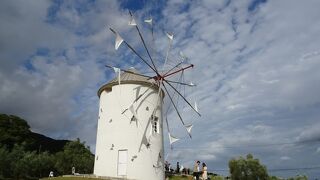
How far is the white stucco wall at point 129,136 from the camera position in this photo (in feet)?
88.5

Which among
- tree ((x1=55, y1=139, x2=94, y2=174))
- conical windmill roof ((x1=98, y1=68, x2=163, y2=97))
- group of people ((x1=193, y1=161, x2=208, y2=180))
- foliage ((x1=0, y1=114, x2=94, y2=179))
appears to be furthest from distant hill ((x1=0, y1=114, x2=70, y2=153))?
group of people ((x1=193, y1=161, x2=208, y2=180))

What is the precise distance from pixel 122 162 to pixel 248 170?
62.6 ft

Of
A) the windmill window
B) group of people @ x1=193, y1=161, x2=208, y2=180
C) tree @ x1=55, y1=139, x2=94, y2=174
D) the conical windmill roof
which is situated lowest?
group of people @ x1=193, y1=161, x2=208, y2=180

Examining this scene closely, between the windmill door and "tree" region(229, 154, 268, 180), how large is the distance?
17335 mm

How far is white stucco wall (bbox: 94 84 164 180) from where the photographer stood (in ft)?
88.5

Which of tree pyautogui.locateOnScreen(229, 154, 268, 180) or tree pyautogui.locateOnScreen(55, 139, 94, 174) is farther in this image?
tree pyautogui.locateOnScreen(55, 139, 94, 174)

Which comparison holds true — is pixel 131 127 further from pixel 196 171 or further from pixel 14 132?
pixel 14 132

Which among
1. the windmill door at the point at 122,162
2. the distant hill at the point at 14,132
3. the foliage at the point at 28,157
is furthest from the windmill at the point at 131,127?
the distant hill at the point at 14,132

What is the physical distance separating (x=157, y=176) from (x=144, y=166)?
1591 mm

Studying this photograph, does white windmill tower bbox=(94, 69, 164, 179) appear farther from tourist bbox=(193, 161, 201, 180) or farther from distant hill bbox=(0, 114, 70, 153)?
distant hill bbox=(0, 114, 70, 153)

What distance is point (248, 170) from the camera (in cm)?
4022

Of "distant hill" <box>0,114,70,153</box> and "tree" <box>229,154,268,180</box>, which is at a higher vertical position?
"distant hill" <box>0,114,70,153</box>

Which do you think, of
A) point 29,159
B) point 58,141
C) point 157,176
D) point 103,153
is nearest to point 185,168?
point 157,176

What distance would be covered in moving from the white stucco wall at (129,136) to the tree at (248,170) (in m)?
14.6
